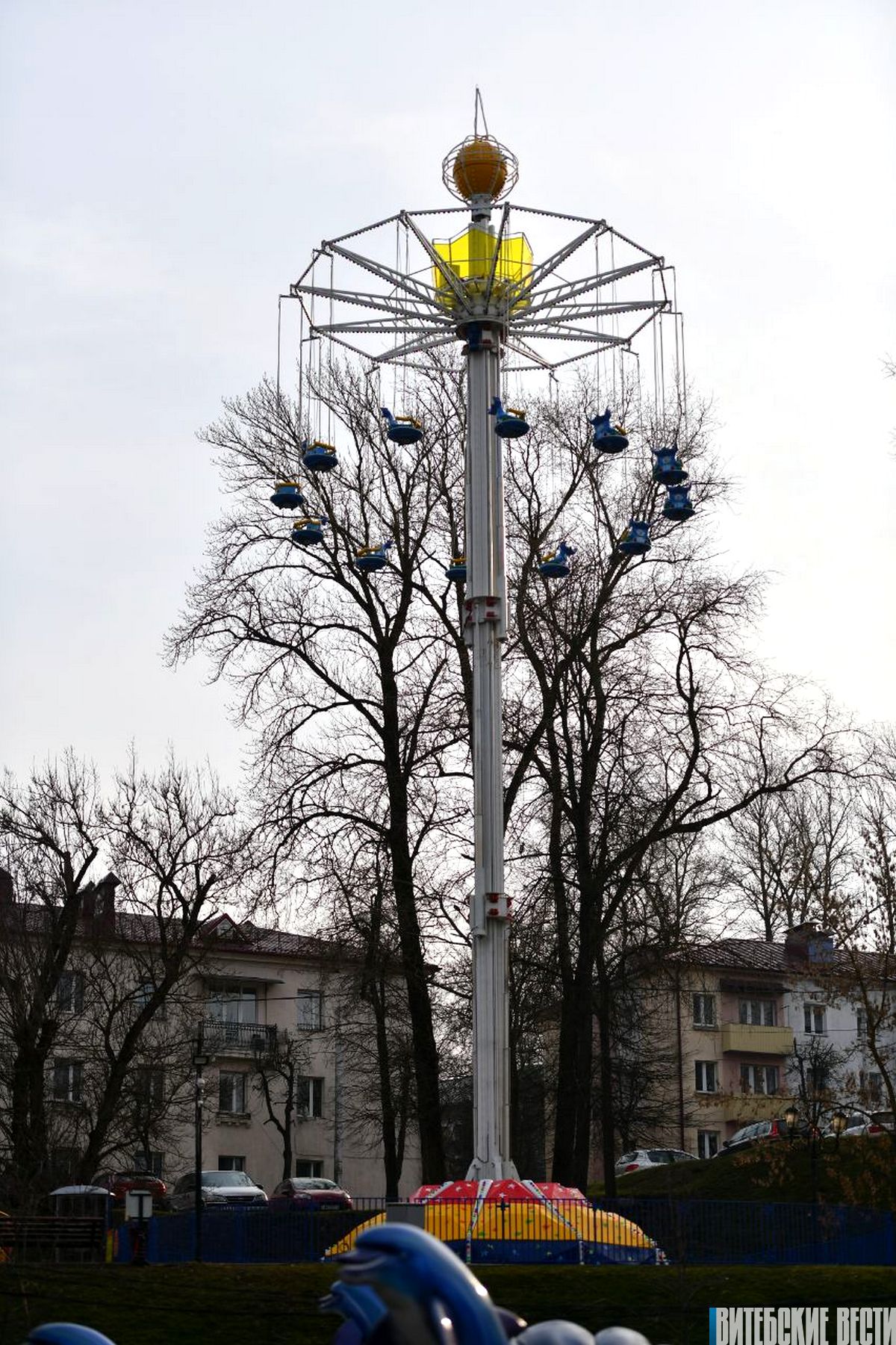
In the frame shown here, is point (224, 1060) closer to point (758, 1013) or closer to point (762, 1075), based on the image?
point (762, 1075)

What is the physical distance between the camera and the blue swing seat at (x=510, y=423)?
76.0 feet

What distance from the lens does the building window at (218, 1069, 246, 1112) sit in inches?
2199

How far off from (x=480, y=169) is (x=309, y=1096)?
4143 centimetres

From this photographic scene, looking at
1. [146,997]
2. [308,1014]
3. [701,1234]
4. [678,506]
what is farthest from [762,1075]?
[678,506]

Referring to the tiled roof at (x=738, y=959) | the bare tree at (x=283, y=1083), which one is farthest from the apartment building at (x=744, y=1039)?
the tiled roof at (x=738, y=959)

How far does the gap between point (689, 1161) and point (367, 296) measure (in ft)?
98.6

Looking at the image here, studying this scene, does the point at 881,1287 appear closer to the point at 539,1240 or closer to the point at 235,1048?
the point at 539,1240

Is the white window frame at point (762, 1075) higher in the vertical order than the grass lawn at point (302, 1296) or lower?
higher

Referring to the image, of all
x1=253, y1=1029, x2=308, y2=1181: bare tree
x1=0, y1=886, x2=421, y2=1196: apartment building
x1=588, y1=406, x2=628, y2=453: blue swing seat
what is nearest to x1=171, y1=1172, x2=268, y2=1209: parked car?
x1=0, y1=886, x2=421, y2=1196: apartment building

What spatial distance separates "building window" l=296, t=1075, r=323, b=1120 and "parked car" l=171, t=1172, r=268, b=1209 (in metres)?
11.1

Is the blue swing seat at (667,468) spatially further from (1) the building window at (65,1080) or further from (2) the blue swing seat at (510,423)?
(1) the building window at (65,1080)

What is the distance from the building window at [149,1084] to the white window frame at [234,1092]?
16.0 meters

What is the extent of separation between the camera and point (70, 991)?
41188 millimetres

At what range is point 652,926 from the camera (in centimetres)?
3278
